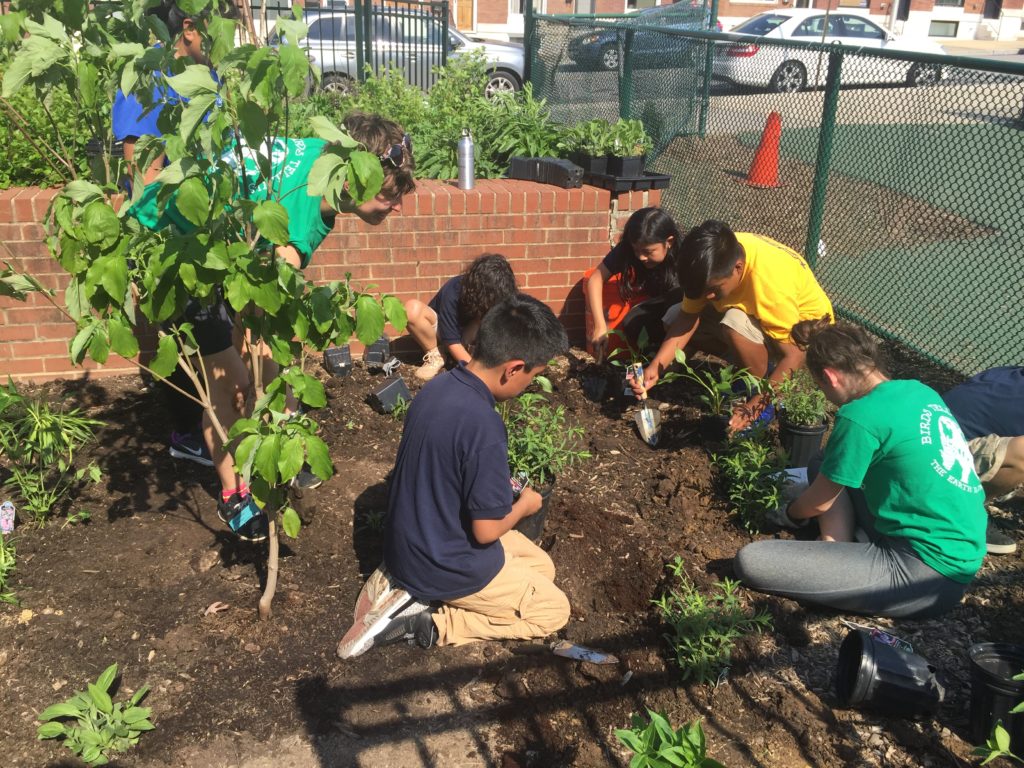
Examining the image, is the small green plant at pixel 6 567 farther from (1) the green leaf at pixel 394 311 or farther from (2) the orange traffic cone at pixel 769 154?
(2) the orange traffic cone at pixel 769 154

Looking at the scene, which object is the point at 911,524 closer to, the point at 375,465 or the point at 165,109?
the point at 375,465

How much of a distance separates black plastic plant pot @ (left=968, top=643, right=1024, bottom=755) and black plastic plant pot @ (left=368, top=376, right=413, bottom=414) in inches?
115

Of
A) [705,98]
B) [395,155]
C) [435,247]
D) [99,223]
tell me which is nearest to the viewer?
[99,223]

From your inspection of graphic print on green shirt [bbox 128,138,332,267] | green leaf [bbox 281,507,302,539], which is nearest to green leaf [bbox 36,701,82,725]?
green leaf [bbox 281,507,302,539]

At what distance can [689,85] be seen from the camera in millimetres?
7039

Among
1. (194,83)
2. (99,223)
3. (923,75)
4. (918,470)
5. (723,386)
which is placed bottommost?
(723,386)

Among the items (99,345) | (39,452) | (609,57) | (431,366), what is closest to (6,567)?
(39,452)

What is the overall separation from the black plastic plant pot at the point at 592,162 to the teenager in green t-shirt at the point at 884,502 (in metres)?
2.77

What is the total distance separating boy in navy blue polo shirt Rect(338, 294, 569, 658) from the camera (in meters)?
2.95

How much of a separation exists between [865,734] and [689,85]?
5335 mm

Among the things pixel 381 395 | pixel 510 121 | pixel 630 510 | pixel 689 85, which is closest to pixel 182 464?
pixel 381 395

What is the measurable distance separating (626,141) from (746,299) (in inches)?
66.7

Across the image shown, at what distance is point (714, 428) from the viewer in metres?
4.55

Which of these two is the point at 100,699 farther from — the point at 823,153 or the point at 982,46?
the point at 982,46
